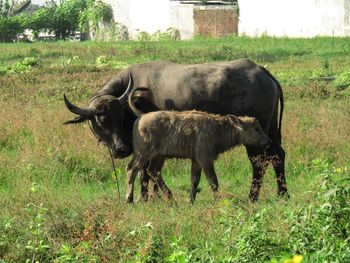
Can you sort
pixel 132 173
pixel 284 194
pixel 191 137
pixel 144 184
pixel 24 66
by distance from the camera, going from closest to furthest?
1. pixel 284 194
2. pixel 191 137
3. pixel 132 173
4. pixel 144 184
5. pixel 24 66

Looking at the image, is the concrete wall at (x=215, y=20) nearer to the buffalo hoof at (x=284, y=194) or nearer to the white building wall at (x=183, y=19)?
the white building wall at (x=183, y=19)

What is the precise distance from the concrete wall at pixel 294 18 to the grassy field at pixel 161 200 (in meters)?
9.08

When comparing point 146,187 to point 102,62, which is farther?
point 102,62

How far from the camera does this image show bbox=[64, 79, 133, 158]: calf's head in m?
10.8

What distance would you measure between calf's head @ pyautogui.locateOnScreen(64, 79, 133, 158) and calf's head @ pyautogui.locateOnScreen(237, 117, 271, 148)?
1.38m

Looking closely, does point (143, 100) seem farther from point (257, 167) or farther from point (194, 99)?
point (257, 167)

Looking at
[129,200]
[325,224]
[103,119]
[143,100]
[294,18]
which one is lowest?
[129,200]

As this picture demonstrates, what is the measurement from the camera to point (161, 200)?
1009 centimetres

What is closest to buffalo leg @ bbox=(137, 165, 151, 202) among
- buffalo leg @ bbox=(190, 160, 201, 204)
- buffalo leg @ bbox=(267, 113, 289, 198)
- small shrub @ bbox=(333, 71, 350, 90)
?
buffalo leg @ bbox=(190, 160, 201, 204)

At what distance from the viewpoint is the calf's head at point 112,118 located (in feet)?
35.4

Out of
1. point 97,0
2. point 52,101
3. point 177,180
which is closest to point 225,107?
point 177,180

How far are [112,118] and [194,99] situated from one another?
0.96m

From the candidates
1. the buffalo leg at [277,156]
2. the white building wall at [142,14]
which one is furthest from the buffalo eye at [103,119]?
the white building wall at [142,14]

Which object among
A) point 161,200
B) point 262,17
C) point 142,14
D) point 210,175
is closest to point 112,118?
point 161,200
